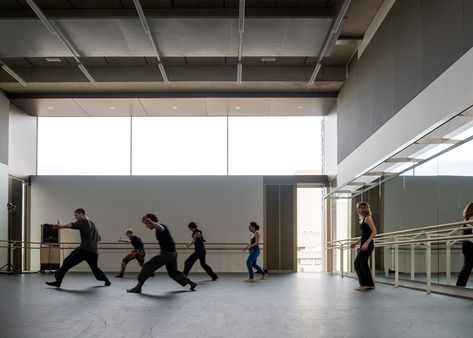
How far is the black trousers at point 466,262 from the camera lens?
859cm

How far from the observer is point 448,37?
371 inches

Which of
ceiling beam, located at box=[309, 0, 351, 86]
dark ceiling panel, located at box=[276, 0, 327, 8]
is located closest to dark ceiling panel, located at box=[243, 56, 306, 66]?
ceiling beam, located at box=[309, 0, 351, 86]

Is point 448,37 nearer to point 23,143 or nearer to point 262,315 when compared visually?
point 262,315

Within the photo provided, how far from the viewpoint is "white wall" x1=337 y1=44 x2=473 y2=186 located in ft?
28.7

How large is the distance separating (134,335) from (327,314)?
94.7 inches

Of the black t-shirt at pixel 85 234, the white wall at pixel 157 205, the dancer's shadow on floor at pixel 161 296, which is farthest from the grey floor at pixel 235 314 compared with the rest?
the white wall at pixel 157 205

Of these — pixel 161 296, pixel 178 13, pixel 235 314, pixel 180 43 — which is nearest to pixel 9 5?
pixel 178 13

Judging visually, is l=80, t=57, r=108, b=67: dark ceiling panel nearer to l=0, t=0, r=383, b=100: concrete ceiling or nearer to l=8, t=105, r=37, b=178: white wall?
l=0, t=0, r=383, b=100: concrete ceiling

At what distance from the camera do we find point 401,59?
39.7ft

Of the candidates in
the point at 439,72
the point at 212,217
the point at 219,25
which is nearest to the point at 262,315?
the point at 439,72

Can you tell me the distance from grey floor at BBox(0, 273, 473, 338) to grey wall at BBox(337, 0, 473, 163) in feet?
11.8

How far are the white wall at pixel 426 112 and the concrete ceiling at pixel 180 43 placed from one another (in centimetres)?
250

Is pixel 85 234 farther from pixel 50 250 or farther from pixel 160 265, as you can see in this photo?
pixel 50 250

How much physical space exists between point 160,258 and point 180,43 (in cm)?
562
